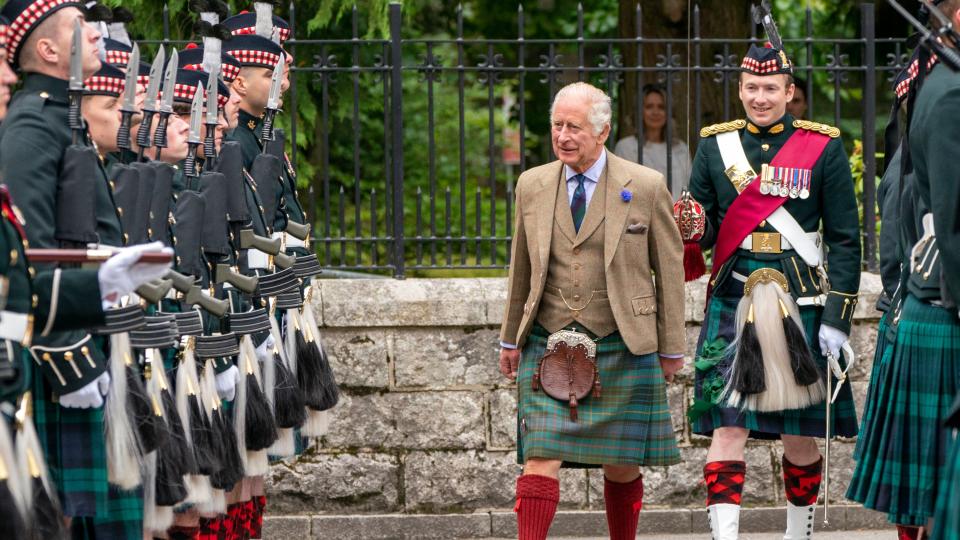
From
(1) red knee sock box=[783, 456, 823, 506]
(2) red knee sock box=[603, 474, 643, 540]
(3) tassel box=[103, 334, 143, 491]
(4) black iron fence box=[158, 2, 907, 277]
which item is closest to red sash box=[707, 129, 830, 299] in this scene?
(4) black iron fence box=[158, 2, 907, 277]

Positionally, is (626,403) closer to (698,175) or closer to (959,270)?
(698,175)

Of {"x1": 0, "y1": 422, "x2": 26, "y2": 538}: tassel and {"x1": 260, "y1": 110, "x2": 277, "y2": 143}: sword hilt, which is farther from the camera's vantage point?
{"x1": 260, "y1": 110, "x2": 277, "y2": 143}: sword hilt

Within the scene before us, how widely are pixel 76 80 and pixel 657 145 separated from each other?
182 inches

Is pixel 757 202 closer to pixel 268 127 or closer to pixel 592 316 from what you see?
pixel 592 316

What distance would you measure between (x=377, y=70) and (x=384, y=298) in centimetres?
122

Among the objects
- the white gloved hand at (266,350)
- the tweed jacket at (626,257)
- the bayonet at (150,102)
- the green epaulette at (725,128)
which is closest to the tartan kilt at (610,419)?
the tweed jacket at (626,257)

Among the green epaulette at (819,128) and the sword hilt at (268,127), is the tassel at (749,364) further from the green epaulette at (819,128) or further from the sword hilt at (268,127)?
the sword hilt at (268,127)

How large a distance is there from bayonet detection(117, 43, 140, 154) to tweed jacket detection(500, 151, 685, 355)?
1.71 metres

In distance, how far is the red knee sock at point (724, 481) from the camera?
22.0 feet

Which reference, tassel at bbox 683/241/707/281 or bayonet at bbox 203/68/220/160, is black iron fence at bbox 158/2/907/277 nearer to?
tassel at bbox 683/241/707/281

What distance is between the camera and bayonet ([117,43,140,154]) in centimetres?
521

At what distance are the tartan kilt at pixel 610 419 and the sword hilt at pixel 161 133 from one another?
1648mm

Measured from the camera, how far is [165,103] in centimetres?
578

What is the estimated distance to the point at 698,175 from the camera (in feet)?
23.4
